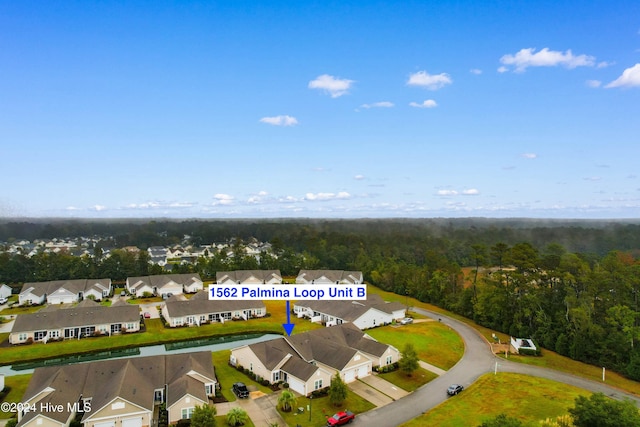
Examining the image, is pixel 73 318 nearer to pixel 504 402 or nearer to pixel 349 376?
pixel 349 376

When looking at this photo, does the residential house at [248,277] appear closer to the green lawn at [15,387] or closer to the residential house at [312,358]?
the residential house at [312,358]

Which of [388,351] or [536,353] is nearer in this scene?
[388,351]

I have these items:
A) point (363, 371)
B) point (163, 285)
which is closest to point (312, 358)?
point (363, 371)

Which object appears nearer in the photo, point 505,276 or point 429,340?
point 429,340

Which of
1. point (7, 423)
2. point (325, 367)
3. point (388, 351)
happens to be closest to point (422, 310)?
point (388, 351)

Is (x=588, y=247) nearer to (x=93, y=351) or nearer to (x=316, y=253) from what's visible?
(x=316, y=253)

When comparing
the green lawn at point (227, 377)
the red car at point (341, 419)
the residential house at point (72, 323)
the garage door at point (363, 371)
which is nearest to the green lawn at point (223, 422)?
the green lawn at point (227, 377)
